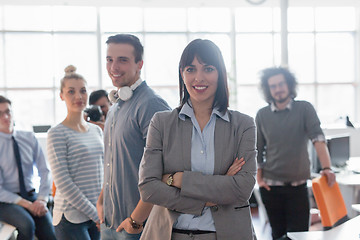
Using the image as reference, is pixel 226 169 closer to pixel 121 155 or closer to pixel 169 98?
pixel 121 155

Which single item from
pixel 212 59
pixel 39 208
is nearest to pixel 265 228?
pixel 39 208

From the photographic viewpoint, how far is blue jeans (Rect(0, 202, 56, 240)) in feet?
10.1

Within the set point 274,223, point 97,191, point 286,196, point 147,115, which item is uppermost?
point 147,115

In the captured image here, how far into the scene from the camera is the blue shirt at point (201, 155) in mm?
1476

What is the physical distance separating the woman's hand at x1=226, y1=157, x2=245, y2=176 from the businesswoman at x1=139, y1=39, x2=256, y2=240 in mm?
12

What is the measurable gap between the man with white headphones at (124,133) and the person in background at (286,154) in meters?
1.49

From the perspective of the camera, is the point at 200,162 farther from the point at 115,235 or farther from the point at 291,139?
the point at 291,139

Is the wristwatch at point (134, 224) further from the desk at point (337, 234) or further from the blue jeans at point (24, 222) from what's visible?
the blue jeans at point (24, 222)

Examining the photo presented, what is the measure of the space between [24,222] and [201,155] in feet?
6.95

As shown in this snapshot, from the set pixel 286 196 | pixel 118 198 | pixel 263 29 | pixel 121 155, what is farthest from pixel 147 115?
pixel 263 29

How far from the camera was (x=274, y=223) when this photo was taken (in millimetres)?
3236

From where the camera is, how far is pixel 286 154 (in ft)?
10.3

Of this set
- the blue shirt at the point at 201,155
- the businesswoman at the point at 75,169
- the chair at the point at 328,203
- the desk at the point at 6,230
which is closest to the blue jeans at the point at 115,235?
the businesswoman at the point at 75,169

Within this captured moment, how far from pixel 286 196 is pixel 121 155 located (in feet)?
5.46
